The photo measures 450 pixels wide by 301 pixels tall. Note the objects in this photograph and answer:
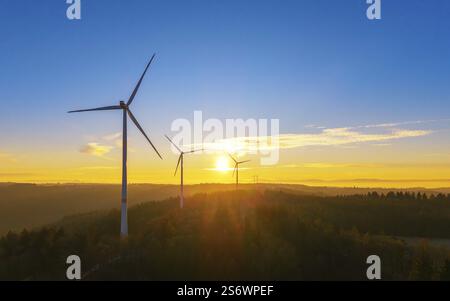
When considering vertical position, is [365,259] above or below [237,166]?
below

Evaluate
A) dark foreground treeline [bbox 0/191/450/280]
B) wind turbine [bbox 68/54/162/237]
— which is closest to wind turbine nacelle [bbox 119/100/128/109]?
wind turbine [bbox 68/54/162/237]

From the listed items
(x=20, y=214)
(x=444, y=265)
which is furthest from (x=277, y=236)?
(x=20, y=214)

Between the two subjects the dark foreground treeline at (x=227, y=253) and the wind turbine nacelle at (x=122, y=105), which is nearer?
the dark foreground treeline at (x=227, y=253)

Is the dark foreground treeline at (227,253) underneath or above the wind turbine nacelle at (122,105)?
underneath

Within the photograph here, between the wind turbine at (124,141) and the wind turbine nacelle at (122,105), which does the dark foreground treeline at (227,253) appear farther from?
the wind turbine nacelle at (122,105)

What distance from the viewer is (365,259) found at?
1431 inches

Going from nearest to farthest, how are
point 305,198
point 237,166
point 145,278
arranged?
point 145,278
point 237,166
point 305,198

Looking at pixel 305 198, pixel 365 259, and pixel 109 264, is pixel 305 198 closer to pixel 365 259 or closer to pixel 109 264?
pixel 365 259

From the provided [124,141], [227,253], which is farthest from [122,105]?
[227,253]

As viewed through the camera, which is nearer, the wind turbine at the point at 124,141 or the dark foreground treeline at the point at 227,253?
the dark foreground treeline at the point at 227,253

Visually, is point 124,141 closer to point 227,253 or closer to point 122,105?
point 122,105

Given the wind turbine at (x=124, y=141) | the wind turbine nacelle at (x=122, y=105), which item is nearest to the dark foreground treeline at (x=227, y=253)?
the wind turbine at (x=124, y=141)
